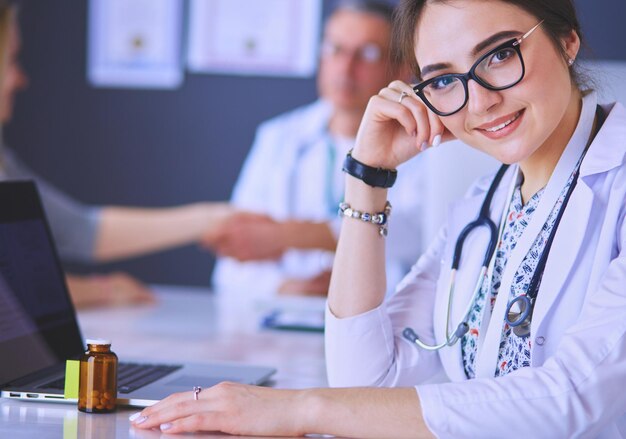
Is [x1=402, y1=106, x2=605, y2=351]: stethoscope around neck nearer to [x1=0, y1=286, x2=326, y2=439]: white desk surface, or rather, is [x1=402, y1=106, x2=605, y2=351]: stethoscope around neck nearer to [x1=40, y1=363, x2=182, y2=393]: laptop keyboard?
[x1=0, y1=286, x2=326, y2=439]: white desk surface

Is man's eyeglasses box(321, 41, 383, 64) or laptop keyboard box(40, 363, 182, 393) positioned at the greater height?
man's eyeglasses box(321, 41, 383, 64)

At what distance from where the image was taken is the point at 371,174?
152 cm

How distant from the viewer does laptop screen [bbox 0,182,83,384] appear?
1.38 meters

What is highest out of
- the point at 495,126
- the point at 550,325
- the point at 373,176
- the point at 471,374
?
the point at 495,126

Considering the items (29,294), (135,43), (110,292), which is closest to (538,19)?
(29,294)

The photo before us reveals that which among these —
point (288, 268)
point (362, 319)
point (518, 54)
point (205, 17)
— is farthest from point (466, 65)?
point (205, 17)

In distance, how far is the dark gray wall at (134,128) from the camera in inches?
182

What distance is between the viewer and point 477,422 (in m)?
1.05

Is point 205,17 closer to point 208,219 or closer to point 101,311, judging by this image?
point 208,219

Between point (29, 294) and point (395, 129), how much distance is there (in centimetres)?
68

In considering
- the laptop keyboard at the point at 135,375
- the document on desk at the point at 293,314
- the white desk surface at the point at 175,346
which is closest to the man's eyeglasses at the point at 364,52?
the white desk surface at the point at 175,346

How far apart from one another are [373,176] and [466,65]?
12.1 inches

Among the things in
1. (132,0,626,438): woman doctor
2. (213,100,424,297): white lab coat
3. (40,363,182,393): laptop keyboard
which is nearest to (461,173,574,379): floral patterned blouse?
(132,0,626,438): woman doctor

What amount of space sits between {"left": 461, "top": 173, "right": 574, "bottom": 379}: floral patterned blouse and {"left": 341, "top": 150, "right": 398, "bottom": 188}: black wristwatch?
8.4 inches
